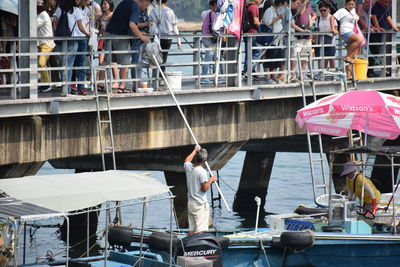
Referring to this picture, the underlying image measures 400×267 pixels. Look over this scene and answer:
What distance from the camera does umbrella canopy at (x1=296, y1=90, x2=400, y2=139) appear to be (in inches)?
831

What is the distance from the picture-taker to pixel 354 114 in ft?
71.7

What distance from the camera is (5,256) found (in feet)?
55.6

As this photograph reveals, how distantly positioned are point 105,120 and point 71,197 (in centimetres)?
517

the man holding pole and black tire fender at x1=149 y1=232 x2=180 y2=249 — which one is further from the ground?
the man holding pole

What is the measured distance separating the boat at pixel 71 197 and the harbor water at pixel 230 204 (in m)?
1.20

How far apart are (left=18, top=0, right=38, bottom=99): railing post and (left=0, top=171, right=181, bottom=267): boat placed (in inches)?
122

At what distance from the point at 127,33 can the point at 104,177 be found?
559 cm

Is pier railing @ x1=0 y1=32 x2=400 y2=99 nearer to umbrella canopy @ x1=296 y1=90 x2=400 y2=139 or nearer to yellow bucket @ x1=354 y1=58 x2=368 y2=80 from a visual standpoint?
yellow bucket @ x1=354 y1=58 x2=368 y2=80

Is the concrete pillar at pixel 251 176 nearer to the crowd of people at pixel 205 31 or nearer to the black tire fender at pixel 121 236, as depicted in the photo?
the crowd of people at pixel 205 31

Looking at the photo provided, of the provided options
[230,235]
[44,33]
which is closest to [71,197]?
[230,235]

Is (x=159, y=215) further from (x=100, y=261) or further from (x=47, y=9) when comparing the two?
(x=100, y=261)

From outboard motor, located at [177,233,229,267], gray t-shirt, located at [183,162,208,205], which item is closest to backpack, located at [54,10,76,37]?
gray t-shirt, located at [183,162,208,205]

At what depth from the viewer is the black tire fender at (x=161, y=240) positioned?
60.4 ft

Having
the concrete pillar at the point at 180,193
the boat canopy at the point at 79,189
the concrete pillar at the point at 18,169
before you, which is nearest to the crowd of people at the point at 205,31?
the concrete pillar at the point at 18,169
